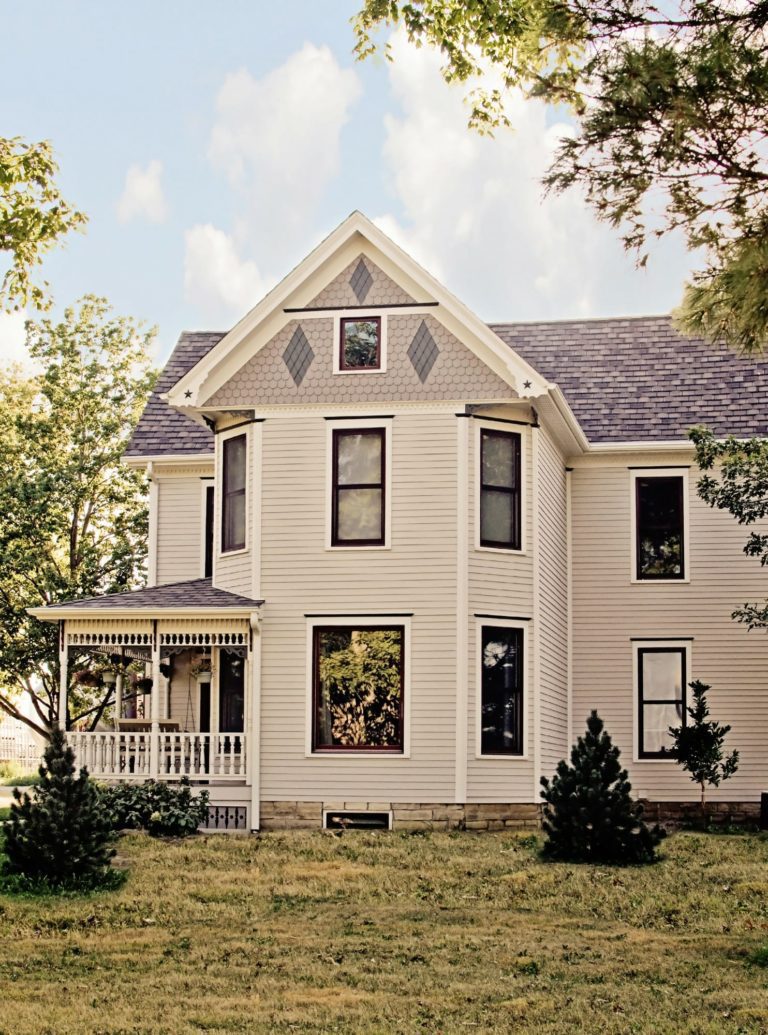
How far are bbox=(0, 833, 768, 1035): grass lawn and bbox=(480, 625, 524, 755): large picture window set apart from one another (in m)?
2.79

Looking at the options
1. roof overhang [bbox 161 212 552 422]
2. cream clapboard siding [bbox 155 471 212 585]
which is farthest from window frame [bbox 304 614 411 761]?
cream clapboard siding [bbox 155 471 212 585]

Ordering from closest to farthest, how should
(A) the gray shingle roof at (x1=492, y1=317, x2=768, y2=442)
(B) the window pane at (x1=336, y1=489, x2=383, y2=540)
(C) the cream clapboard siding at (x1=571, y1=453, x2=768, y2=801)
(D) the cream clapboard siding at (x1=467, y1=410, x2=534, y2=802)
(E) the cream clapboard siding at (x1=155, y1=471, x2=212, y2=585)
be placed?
(D) the cream clapboard siding at (x1=467, y1=410, x2=534, y2=802) < (B) the window pane at (x1=336, y1=489, x2=383, y2=540) < (C) the cream clapboard siding at (x1=571, y1=453, x2=768, y2=801) < (A) the gray shingle roof at (x1=492, y1=317, x2=768, y2=442) < (E) the cream clapboard siding at (x1=155, y1=471, x2=212, y2=585)

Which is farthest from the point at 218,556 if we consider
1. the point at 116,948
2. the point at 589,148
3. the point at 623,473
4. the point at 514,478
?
the point at 589,148

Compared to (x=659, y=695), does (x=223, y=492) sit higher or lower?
higher

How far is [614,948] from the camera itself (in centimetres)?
1323

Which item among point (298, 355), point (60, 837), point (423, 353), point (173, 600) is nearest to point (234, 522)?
point (173, 600)

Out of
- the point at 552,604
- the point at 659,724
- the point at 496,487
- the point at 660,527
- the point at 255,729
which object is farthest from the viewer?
the point at 660,527

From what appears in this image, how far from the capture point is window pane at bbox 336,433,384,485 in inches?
867

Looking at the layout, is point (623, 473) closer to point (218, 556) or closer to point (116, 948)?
point (218, 556)

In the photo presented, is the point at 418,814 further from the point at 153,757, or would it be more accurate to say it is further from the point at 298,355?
the point at 298,355

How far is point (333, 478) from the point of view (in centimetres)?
2206

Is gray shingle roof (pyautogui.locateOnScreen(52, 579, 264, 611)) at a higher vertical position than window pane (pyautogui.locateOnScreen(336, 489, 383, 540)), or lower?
lower

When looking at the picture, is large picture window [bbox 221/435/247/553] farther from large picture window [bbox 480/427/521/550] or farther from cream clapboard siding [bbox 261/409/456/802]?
large picture window [bbox 480/427/521/550]

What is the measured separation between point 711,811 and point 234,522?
30.2 ft
